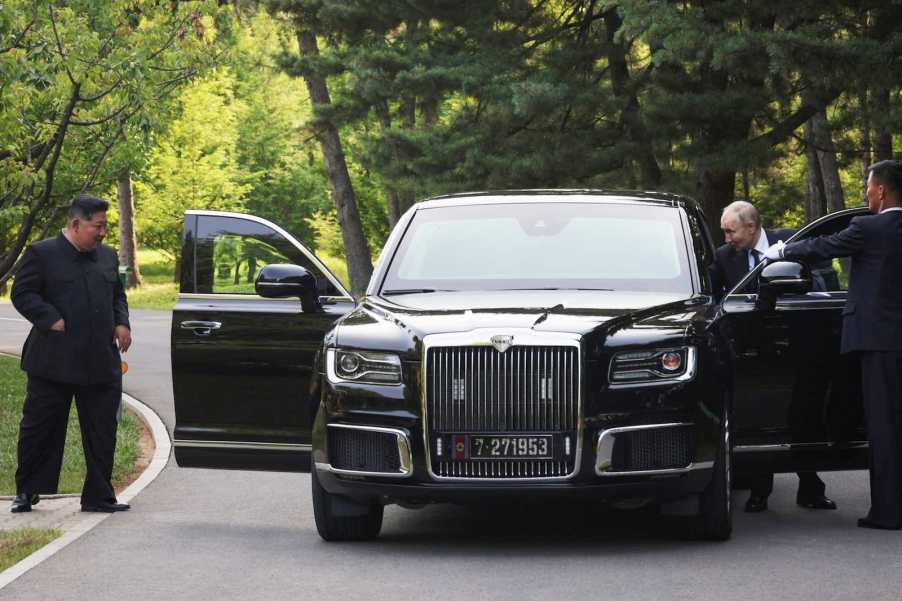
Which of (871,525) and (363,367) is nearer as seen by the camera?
(363,367)

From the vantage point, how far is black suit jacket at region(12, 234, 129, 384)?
1020 cm

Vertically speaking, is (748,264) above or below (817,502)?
above

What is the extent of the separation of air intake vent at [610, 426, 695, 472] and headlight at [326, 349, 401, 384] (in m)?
1.11

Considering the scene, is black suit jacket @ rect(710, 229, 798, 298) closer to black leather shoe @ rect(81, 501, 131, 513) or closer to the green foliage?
black leather shoe @ rect(81, 501, 131, 513)

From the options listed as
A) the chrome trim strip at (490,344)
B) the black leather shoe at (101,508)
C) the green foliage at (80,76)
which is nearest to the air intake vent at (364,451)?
the chrome trim strip at (490,344)

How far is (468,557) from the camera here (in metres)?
8.43

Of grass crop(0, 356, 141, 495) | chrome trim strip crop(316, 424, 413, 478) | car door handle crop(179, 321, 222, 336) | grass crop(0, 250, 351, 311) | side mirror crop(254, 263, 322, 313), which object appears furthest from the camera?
grass crop(0, 250, 351, 311)

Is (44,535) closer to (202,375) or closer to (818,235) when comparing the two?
(202,375)

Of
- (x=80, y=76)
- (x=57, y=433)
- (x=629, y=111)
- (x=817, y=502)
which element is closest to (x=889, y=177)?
(x=817, y=502)

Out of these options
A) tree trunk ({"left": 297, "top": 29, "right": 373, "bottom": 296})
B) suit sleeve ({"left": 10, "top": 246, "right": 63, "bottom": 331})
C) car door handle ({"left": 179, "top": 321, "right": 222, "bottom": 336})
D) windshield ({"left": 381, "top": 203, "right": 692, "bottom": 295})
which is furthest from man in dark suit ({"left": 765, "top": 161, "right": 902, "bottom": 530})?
tree trunk ({"left": 297, "top": 29, "right": 373, "bottom": 296})

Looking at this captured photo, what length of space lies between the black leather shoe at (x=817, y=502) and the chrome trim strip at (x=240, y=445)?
3062mm

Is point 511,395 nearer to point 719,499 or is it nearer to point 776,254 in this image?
point 719,499

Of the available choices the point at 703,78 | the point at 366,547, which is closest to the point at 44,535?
the point at 366,547

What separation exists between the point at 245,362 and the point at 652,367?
2.71 m
